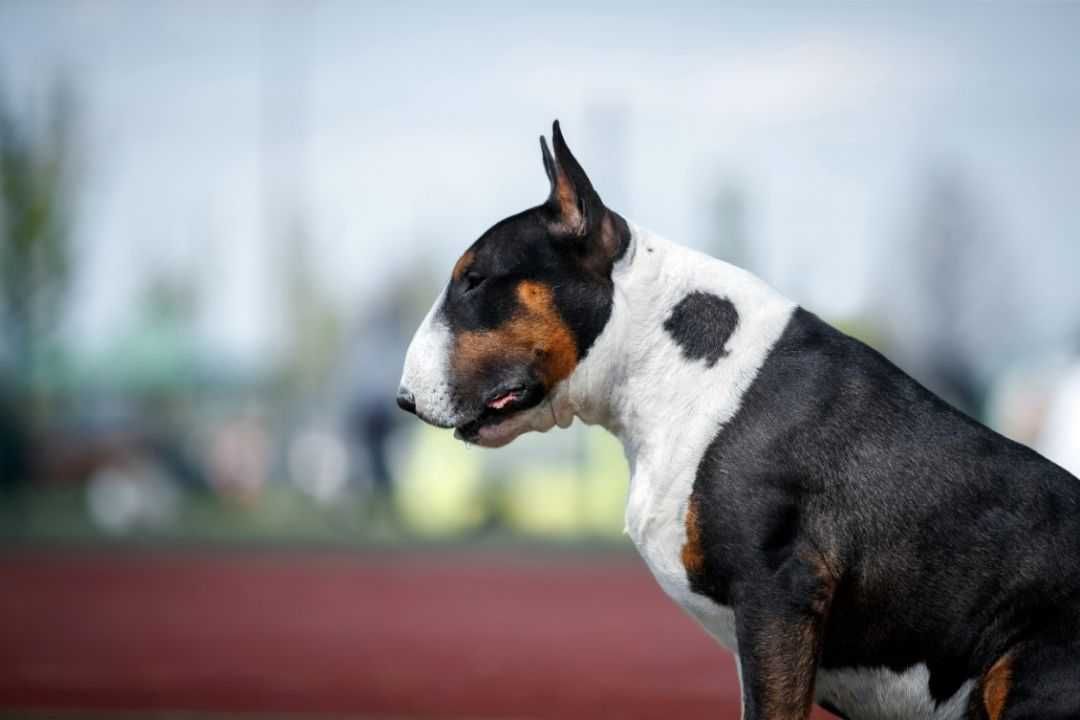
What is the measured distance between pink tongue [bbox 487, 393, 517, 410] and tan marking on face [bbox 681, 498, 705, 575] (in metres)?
0.70

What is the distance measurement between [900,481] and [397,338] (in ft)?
66.5

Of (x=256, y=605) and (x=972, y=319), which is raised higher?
(x=972, y=319)

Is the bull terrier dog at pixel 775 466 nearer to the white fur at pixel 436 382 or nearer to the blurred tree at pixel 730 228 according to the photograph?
the white fur at pixel 436 382

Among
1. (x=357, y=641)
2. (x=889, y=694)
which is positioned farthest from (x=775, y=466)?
(x=357, y=641)

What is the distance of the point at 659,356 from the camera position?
450 centimetres

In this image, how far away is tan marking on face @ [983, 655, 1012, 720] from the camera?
3990mm

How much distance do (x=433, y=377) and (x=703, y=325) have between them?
90 cm

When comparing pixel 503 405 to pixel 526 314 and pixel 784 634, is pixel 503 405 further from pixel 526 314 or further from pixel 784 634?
pixel 784 634

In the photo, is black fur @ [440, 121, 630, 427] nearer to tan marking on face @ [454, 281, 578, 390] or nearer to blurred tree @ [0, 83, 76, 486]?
tan marking on face @ [454, 281, 578, 390]

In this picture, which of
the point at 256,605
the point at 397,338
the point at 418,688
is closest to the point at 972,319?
the point at 397,338

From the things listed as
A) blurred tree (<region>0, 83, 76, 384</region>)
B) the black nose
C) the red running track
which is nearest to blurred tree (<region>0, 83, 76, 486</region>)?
blurred tree (<region>0, 83, 76, 384</region>)

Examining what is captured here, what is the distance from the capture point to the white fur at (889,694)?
13.6 feet

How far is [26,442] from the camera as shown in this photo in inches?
961

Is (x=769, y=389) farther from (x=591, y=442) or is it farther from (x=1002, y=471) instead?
(x=591, y=442)
